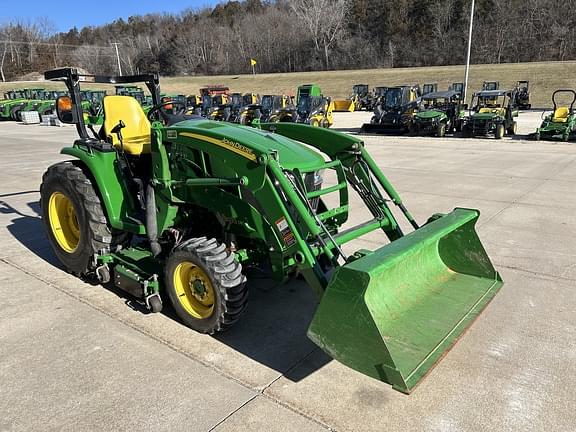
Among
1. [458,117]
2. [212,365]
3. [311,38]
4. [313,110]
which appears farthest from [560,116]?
[311,38]

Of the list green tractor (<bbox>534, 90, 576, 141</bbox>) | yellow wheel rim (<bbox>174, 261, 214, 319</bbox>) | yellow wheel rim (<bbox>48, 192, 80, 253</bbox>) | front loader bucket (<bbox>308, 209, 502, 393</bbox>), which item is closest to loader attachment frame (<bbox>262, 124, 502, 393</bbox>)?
front loader bucket (<bbox>308, 209, 502, 393</bbox>)

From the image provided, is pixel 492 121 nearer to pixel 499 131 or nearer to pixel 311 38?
pixel 499 131

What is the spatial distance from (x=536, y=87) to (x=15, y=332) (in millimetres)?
36474

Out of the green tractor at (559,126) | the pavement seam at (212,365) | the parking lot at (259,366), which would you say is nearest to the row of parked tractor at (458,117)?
the green tractor at (559,126)

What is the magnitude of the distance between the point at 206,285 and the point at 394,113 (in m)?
15.7

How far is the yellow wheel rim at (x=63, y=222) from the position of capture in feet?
14.2

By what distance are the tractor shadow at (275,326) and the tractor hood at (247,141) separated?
1173 millimetres

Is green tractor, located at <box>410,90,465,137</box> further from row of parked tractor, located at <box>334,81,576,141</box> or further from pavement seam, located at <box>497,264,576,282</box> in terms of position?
pavement seam, located at <box>497,264,576,282</box>

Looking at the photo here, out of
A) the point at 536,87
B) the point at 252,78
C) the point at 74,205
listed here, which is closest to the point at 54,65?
the point at 252,78

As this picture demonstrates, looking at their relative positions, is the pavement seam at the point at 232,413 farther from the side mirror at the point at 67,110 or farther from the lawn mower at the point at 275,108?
the lawn mower at the point at 275,108

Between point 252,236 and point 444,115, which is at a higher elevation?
point 252,236

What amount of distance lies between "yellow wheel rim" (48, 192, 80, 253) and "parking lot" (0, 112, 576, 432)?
0.30 metres

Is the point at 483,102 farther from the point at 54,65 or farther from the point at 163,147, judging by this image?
the point at 54,65

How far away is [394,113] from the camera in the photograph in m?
17.5
